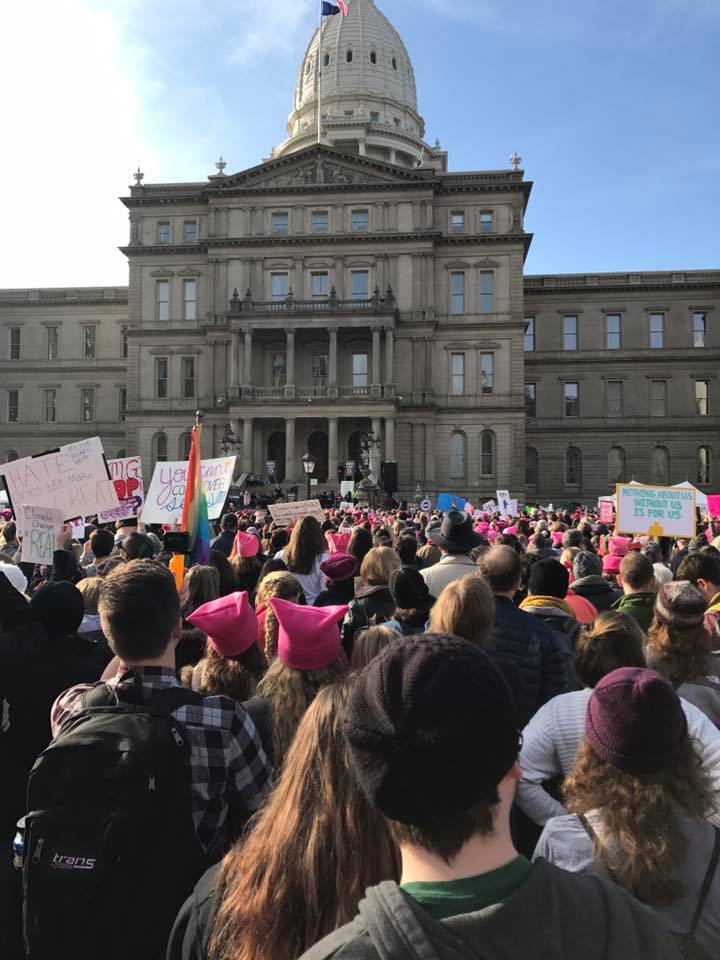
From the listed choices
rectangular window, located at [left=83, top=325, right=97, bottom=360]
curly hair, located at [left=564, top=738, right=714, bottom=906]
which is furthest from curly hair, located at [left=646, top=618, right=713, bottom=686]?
rectangular window, located at [left=83, top=325, right=97, bottom=360]

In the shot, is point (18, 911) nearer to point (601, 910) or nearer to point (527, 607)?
point (601, 910)

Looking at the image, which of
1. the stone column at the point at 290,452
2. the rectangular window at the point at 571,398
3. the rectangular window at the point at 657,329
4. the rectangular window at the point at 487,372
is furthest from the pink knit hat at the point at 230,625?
the rectangular window at the point at 657,329

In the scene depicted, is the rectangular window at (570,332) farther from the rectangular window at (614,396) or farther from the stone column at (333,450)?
the stone column at (333,450)

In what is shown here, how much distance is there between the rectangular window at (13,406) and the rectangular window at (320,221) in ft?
91.3

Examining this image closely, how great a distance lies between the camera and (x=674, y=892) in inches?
96.7

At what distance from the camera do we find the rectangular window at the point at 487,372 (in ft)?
172

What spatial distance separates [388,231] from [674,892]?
5242 cm

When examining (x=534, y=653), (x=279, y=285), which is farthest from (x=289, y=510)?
(x=279, y=285)

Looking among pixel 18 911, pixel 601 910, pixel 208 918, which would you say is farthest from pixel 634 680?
pixel 18 911

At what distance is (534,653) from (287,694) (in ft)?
6.28

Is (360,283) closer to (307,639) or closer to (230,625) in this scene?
(230,625)

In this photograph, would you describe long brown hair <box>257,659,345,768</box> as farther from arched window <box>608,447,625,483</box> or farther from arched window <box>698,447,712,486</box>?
arched window <box>698,447,712,486</box>

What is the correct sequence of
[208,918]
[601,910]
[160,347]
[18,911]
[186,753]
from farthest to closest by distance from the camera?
[160,347]
[18,911]
[186,753]
[208,918]
[601,910]

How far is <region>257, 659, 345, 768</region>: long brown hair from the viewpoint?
3.70m
